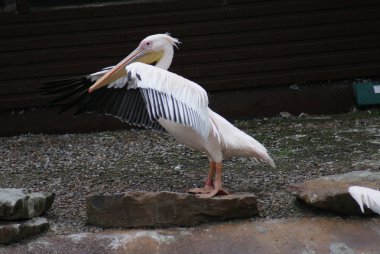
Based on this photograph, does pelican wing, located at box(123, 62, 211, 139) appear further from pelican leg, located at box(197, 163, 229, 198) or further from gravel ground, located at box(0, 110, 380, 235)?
gravel ground, located at box(0, 110, 380, 235)

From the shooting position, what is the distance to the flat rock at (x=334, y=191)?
429cm

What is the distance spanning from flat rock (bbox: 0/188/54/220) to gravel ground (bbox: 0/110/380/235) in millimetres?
127

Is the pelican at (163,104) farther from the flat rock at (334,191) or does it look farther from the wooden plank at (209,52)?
the wooden plank at (209,52)

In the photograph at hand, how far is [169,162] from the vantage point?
18.3ft

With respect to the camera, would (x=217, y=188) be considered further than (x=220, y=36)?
No

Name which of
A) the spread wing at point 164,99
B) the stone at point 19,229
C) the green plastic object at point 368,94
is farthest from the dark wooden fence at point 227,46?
the stone at point 19,229

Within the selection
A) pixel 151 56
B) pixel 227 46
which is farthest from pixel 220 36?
pixel 151 56

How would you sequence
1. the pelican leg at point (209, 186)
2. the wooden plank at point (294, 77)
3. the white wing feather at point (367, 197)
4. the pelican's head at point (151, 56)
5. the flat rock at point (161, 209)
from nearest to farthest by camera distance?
1. the white wing feather at point (367, 197)
2. the flat rock at point (161, 209)
3. the pelican leg at point (209, 186)
4. the pelican's head at point (151, 56)
5. the wooden plank at point (294, 77)

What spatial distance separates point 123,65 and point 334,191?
1.54 metres

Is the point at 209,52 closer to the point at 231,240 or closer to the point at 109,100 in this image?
the point at 109,100

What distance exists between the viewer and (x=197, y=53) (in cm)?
696

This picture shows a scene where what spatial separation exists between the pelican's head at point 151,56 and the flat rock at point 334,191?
115 centimetres

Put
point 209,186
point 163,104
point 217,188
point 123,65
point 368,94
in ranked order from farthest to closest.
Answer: point 368,94
point 123,65
point 209,186
point 217,188
point 163,104

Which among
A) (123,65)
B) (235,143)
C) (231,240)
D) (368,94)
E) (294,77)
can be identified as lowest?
(231,240)
